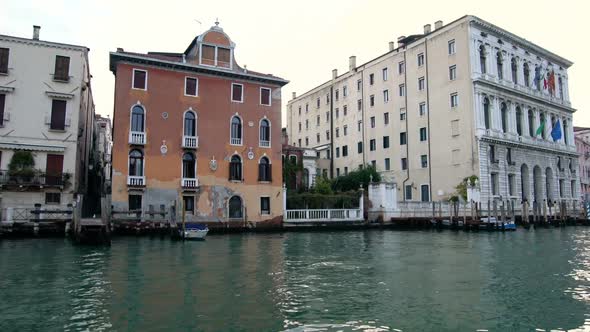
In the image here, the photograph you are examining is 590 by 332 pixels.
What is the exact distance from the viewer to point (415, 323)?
7.09m

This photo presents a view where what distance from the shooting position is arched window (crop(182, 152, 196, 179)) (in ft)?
90.0

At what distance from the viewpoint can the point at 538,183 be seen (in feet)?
136

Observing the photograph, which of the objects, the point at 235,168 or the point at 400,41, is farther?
the point at 400,41

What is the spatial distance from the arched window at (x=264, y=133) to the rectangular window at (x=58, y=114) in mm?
10925

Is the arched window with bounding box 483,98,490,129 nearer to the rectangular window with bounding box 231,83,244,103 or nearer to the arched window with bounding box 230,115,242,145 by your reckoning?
the rectangular window with bounding box 231,83,244,103

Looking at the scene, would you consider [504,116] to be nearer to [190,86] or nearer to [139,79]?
[190,86]

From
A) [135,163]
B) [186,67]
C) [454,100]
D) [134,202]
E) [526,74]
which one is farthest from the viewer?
[526,74]

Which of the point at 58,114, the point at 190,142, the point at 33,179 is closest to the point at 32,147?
the point at 33,179

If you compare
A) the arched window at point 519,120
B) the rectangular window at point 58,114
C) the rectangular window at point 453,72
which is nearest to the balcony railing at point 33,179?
the rectangular window at point 58,114

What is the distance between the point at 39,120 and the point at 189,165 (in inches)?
313

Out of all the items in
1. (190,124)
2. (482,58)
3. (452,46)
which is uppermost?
(452,46)

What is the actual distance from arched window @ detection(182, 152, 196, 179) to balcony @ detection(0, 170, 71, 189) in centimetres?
605

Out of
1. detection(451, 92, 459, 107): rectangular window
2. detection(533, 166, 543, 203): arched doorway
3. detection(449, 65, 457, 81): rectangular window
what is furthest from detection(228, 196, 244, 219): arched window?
detection(533, 166, 543, 203): arched doorway

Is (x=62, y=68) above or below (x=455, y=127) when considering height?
above
